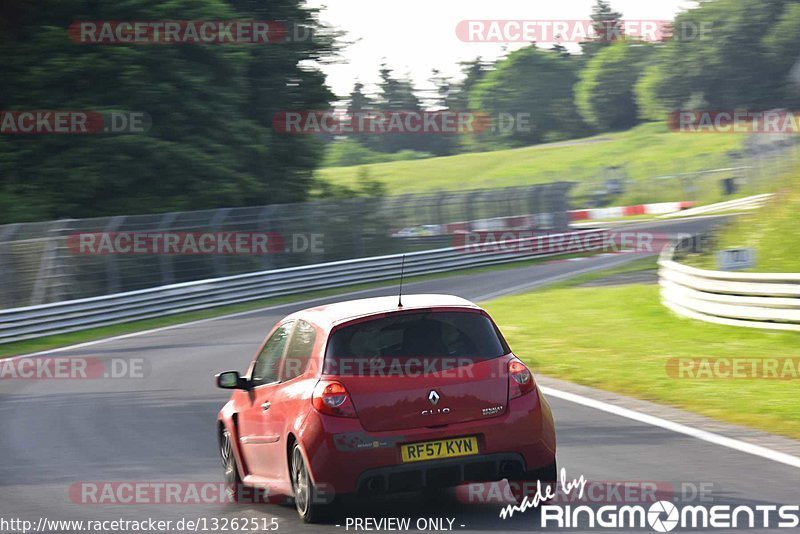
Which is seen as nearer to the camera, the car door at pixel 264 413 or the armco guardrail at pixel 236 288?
the car door at pixel 264 413

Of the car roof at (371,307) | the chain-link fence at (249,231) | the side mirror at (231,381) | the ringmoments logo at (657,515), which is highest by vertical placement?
the car roof at (371,307)

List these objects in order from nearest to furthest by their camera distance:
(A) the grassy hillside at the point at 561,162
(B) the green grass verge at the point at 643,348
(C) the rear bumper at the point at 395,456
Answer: (C) the rear bumper at the point at 395,456 → (B) the green grass verge at the point at 643,348 → (A) the grassy hillside at the point at 561,162

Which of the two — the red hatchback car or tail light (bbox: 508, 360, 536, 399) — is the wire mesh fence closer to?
the red hatchback car

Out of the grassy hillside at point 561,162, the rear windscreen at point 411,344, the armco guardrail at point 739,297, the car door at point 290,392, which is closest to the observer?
the rear windscreen at point 411,344

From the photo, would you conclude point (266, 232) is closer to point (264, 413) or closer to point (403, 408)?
point (264, 413)

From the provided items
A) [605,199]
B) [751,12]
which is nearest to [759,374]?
[605,199]

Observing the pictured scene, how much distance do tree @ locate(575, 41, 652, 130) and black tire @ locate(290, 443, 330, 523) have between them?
404 feet

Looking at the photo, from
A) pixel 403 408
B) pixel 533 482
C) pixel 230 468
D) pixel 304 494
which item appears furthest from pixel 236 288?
pixel 403 408

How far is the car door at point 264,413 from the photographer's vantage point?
24.8ft

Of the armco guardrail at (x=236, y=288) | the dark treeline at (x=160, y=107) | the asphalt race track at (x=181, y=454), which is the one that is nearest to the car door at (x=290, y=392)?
the asphalt race track at (x=181, y=454)

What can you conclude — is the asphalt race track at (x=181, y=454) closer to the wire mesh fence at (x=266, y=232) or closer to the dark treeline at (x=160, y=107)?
the wire mesh fence at (x=266, y=232)

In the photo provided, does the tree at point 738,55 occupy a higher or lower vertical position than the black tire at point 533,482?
higher

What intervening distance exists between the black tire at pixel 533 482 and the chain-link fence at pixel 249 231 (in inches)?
784

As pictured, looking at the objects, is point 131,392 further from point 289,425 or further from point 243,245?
point 243,245
